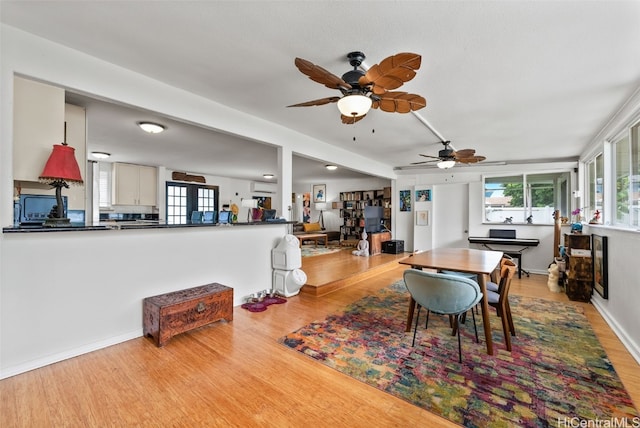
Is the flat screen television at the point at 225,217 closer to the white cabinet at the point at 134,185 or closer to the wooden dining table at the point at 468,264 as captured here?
the wooden dining table at the point at 468,264

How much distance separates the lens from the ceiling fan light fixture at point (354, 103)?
2.13m

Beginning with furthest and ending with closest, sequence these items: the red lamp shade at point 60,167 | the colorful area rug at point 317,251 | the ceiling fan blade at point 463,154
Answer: the colorful area rug at point 317,251, the ceiling fan blade at point 463,154, the red lamp shade at point 60,167

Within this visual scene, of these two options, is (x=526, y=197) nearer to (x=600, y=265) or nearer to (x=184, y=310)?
(x=600, y=265)

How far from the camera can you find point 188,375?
6.67 ft

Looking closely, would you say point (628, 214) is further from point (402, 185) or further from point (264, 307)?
point (402, 185)

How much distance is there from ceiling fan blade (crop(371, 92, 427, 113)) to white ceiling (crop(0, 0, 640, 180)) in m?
0.32

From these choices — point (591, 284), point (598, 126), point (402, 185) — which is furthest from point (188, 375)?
point (402, 185)

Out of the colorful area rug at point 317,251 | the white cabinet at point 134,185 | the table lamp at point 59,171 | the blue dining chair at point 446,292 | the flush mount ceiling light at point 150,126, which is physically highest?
the flush mount ceiling light at point 150,126

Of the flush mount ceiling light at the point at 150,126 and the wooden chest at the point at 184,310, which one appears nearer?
the wooden chest at the point at 184,310

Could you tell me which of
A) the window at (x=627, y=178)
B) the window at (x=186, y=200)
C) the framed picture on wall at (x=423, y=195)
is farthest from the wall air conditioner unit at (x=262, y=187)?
the window at (x=627, y=178)

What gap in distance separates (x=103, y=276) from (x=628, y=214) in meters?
5.46

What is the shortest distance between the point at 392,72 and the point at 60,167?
8.63 ft

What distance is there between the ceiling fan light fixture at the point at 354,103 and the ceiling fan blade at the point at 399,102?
0.27m

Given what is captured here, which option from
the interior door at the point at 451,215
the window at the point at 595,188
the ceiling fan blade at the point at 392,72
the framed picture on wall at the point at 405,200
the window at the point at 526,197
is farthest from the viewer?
the framed picture on wall at the point at 405,200
